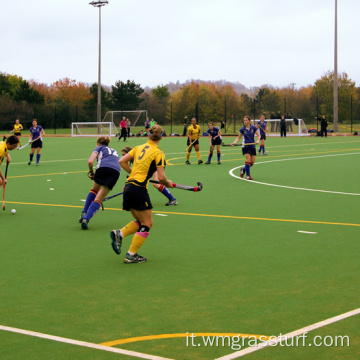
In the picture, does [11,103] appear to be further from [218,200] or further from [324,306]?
[324,306]

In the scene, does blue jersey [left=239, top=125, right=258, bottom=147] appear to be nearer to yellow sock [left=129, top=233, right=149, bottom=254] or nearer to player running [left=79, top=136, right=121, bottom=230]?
player running [left=79, top=136, right=121, bottom=230]

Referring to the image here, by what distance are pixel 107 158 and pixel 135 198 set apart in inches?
149

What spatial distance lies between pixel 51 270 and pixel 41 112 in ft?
235

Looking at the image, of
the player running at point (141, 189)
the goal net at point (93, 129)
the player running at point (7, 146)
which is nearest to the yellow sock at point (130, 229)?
the player running at point (141, 189)

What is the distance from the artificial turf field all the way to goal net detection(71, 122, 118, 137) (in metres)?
50.3

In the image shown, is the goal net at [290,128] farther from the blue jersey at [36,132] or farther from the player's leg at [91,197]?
the player's leg at [91,197]

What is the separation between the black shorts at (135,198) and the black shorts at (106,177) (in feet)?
10.9

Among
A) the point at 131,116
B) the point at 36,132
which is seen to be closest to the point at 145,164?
the point at 36,132

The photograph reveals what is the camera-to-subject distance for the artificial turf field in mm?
6047

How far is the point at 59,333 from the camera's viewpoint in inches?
241

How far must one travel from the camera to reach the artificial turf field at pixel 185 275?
6047 millimetres

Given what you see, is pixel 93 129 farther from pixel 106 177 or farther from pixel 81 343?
pixel 81 343

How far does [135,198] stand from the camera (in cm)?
895

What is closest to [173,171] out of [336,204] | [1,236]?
[336,204]
